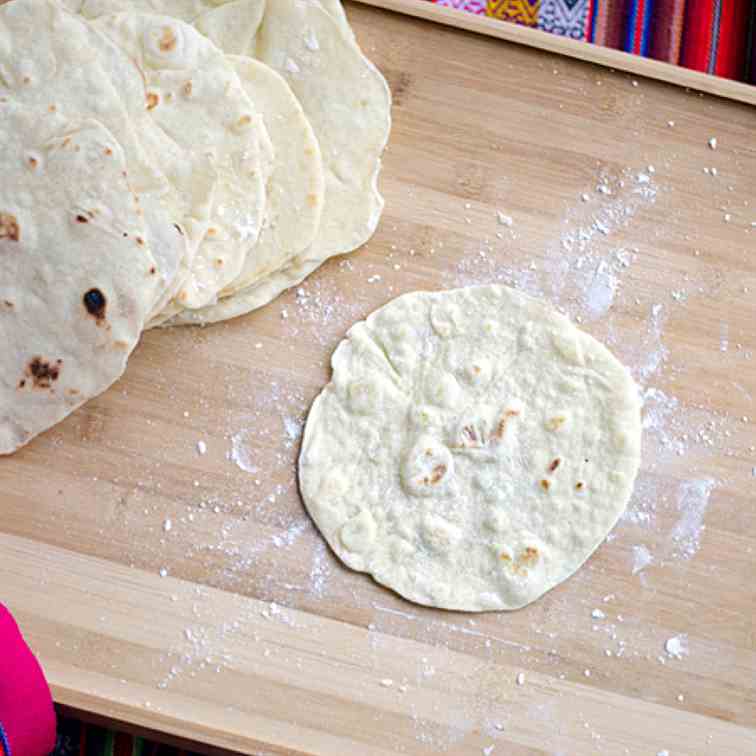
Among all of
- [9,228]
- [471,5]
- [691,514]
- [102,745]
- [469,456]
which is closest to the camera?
[9,228]

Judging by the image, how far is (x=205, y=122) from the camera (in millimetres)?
2023

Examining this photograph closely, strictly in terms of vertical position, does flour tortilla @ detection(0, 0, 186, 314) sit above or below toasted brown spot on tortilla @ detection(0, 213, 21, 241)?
above

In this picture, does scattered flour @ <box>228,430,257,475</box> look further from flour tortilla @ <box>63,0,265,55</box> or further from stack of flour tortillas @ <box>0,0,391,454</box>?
flour tortilla @ <box>63,0,265,55</box>

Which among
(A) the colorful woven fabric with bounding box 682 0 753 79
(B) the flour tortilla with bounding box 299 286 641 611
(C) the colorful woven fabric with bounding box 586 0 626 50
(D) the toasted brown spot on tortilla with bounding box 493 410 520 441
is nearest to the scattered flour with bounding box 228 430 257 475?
(B) the flour tortilla with bounding box 299 286 641 611

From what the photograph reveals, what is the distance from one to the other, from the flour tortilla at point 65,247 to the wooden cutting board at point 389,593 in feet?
0.67

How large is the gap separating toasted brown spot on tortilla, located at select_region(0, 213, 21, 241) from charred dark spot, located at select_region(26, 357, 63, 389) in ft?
0.75

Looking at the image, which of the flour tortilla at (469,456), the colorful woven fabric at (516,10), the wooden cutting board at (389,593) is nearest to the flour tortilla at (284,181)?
the wooden cutting board at (389,593)

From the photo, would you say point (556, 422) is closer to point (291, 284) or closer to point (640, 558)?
point (640, 558)

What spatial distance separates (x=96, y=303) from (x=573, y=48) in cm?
114

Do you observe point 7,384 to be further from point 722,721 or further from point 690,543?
point 722,721

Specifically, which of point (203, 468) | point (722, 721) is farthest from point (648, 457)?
point (203, 468)

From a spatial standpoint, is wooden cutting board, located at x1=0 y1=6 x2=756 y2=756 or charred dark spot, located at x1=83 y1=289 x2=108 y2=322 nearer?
charred dark spot, located at x1=83 y1=289 x2=108 y2=322

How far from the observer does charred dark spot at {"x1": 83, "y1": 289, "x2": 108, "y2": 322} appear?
6.35 ft

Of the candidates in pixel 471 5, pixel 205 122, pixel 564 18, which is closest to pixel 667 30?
pixel 564 18
